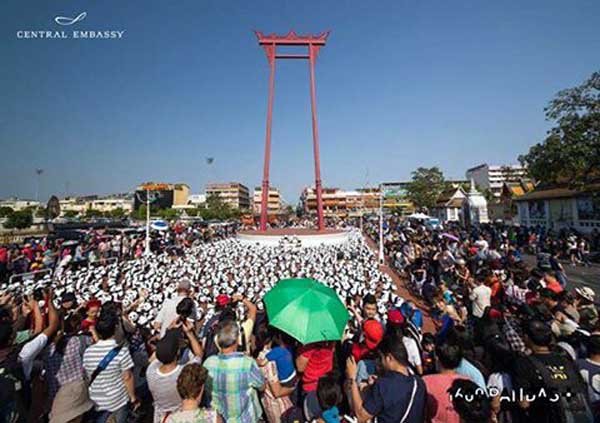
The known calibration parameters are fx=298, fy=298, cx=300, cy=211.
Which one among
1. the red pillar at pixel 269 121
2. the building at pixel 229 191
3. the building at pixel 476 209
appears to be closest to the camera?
the building at pixel 476 209

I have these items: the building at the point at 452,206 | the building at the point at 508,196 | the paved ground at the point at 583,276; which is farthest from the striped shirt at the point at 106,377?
the building at the point at 452,206

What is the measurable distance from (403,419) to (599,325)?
127 inches

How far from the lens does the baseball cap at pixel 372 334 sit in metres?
2.77

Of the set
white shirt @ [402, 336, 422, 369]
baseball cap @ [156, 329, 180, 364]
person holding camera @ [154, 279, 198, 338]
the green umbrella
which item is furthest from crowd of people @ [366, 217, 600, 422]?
person holding camera @ [154, 279, 198, 338]

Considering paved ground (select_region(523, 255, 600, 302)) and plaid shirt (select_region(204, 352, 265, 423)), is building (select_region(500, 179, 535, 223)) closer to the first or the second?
paved ground (select_region(523, 255, 600, 302))

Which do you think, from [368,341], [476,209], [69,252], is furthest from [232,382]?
[476,209]

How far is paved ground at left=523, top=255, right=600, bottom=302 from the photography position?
920 cm

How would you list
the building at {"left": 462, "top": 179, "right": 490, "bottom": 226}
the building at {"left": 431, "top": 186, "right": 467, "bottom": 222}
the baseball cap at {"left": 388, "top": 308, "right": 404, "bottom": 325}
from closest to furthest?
the baseball cap at {"left": 388, "top": 308, "right": 404, "bottom": 325} → the building at {"left": 462, "top": 179, "right": 490, "bottom": 226} → the building at {"left": 431, "top": 186, "right": 467, "bottom": 222}

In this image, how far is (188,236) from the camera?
76.3ft

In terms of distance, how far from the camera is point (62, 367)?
2.51 meters

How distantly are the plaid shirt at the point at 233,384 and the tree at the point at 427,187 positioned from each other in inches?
1728

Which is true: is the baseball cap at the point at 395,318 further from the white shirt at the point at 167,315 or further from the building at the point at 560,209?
the building at the point at 560,209

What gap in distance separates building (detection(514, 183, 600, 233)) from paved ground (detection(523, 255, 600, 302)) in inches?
175

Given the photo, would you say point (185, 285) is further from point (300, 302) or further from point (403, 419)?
point (403, 419)
